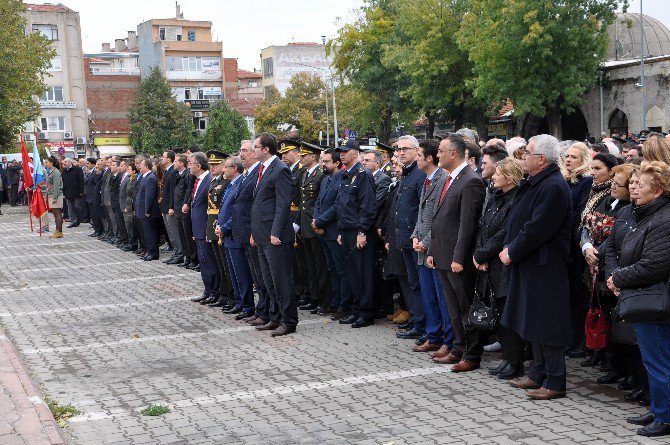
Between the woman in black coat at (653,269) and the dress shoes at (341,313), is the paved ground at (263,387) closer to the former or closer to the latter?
the dress shoes at (341,313)

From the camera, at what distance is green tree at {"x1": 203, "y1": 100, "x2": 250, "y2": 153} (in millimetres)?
76500

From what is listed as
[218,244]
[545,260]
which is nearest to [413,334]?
[545,260]

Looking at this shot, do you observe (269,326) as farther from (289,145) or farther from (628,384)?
(628,384)

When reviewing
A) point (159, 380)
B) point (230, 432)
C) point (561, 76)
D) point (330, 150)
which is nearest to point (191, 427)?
point (230, 432)

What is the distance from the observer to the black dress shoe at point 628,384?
24.3 ft

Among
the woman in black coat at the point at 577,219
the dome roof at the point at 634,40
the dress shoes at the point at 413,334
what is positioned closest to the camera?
the woman in black coat at the point at 577,219

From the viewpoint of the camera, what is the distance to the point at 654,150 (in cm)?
675

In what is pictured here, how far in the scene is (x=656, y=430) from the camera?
618 cm

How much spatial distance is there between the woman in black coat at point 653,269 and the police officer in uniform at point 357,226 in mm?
4602

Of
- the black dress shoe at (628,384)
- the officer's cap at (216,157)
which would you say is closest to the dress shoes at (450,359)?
the black dress shoe at (628,384)

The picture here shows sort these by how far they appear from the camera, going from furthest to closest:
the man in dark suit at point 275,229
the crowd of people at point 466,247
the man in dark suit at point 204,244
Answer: the man in dark suit at point 204,244
the man in dark suit at point 275,229
the crowd of people at point 466,247

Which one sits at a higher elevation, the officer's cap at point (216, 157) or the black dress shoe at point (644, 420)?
the officer's cap at point (216, 157)

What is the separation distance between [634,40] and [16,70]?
33333 millimetres

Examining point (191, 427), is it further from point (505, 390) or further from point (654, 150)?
point (654, 150)
